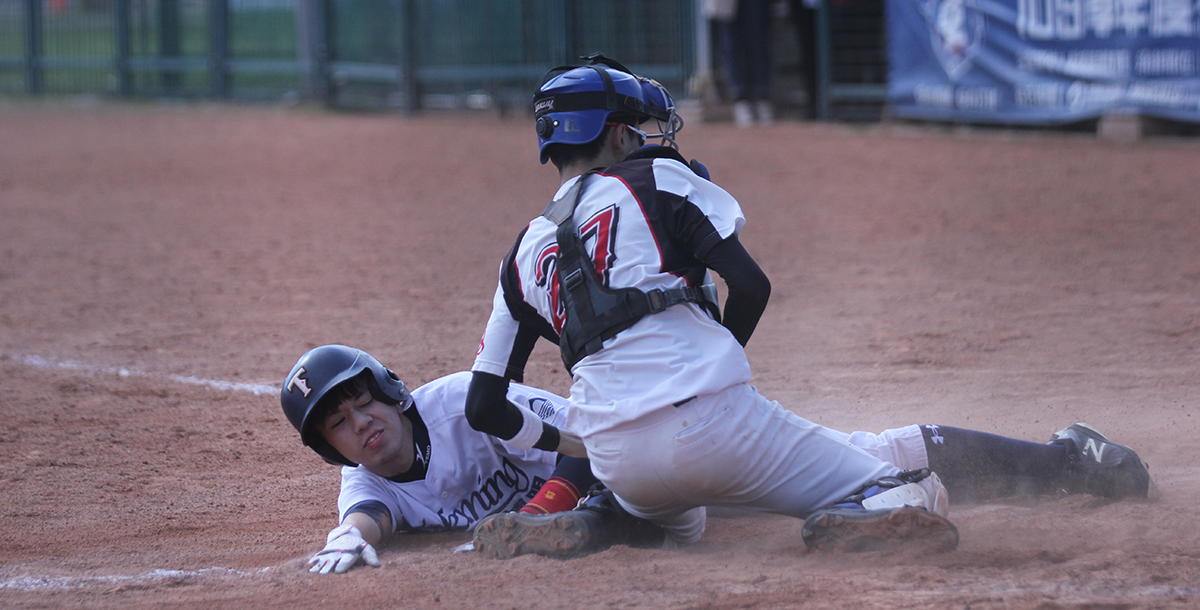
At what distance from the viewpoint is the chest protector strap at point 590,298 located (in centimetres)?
273

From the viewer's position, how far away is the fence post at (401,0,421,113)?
15828mm

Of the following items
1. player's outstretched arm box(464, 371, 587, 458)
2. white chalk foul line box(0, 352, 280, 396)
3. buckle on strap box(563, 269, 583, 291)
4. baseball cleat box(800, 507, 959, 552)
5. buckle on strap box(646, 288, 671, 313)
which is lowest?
white chalk foul line box(0, 352, 280, 396)

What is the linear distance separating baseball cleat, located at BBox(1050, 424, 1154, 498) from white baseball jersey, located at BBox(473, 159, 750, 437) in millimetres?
1014

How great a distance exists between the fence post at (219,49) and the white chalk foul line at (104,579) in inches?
672

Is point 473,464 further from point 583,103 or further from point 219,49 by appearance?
point 219,49

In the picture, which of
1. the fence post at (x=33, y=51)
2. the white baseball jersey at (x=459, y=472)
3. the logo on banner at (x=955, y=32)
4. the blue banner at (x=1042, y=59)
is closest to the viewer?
the white baseball jersey at (x=459, y=472)

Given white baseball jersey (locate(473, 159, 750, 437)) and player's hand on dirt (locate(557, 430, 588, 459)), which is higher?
white baseball jersey (locate(473, 159, 750, 437))

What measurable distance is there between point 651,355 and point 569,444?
0.55 meters

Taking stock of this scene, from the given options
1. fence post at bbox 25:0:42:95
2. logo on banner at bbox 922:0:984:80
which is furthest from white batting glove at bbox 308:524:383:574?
fence post at bbox 25:0:42:95

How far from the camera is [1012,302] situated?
5691 millimetres

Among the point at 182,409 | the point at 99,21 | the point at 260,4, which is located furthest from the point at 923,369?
the point at 99,21

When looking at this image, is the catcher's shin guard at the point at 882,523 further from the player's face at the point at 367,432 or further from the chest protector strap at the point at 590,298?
the player's face at the point at 367,432

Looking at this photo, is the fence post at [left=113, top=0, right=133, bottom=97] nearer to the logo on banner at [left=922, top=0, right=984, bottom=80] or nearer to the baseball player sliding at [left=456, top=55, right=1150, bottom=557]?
the logo on banner at [left=922, top=0, right=984, bottom=80]

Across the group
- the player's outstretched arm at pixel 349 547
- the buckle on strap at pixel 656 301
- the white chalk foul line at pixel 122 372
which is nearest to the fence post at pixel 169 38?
the white chalk foul line at pixel 122 372
